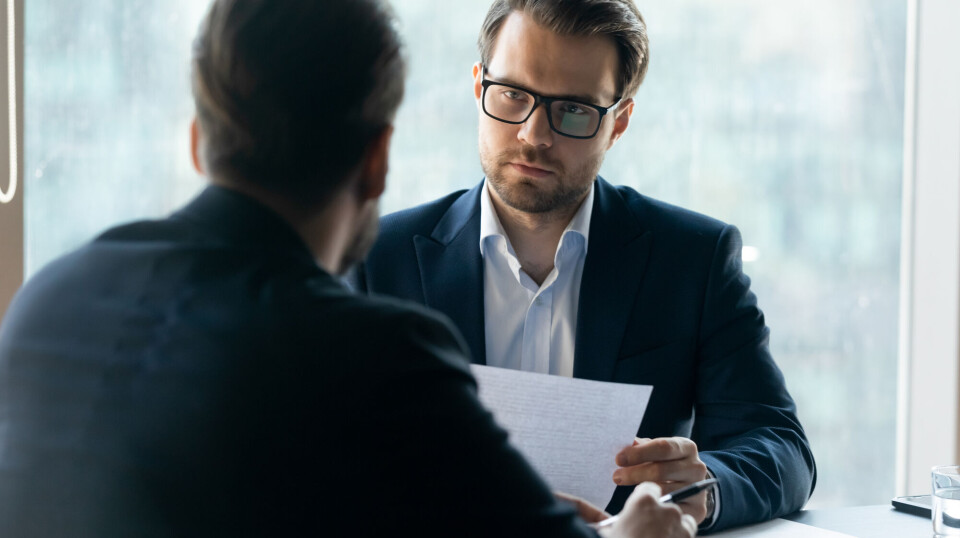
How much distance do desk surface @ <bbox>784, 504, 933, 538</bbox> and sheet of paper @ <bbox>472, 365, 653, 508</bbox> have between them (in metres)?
0.44

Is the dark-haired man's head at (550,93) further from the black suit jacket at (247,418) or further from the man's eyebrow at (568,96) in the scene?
the black suit jacket at (247,418)

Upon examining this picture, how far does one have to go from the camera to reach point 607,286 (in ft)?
5.85

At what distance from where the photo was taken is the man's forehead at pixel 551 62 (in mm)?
1708

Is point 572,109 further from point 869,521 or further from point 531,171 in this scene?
point 869,521

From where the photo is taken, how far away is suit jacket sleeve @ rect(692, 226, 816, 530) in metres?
1.50

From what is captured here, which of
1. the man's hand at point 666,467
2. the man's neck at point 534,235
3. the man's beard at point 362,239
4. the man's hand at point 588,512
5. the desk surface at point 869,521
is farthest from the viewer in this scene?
the man's neck at point 534,235

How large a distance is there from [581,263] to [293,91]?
1.13 m

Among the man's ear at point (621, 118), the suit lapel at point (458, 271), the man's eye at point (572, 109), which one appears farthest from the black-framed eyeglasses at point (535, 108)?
the suit lapel at point (458, 271)

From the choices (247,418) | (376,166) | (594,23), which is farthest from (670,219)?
(247,418)

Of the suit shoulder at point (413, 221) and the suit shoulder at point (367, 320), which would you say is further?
the suit shoulder at point (413, 221)

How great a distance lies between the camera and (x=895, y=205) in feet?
9.82

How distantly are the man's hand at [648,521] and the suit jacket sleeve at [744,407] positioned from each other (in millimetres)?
475

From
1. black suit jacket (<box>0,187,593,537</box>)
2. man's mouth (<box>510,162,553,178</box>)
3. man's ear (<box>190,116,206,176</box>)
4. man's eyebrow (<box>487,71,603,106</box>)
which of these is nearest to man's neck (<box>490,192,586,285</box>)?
man's mouth (<box>510,162,553,178</box>)

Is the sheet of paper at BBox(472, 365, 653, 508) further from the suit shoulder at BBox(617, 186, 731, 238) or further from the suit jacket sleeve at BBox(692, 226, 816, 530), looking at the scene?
the suit shoulder at BBox(617, 186, 731, 238)
